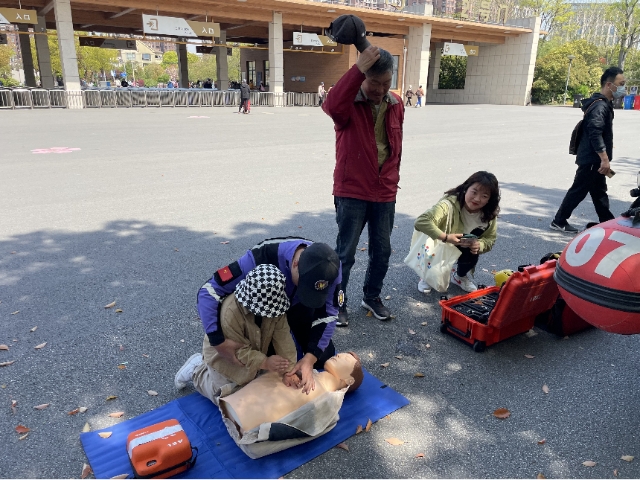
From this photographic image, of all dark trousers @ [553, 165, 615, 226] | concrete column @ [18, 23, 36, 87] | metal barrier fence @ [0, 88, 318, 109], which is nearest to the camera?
dark trousers @ [553, 165, 615, 226]

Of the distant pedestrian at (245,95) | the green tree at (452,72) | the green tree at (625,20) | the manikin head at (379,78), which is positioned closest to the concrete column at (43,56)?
the distant pedestrian at (245,95)

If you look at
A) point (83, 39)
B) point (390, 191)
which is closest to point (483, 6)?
point (83, 39)

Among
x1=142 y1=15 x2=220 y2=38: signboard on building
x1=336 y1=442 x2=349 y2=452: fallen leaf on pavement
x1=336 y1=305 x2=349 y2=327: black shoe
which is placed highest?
x1=142 y1=15 x2=220 y2=38: signboard on building

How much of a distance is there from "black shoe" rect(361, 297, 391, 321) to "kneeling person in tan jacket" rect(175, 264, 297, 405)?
4.46 ft

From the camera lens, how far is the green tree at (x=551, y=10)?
5800 cm

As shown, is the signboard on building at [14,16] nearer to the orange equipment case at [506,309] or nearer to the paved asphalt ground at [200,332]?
the paved asphalt ground at [200,332]

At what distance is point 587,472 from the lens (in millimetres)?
2516

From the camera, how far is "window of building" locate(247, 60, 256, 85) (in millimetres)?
45406

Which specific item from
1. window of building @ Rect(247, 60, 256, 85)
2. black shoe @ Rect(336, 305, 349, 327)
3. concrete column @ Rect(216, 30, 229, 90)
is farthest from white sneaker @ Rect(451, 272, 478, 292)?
window of building @ Rect(247, 60, 256, 85)

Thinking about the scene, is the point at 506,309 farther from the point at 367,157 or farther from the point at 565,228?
the point at 565,228

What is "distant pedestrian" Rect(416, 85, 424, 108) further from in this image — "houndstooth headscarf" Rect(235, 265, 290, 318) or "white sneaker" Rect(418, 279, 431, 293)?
"houndstooth headscarf" Rect(235, 265, 290, 318)

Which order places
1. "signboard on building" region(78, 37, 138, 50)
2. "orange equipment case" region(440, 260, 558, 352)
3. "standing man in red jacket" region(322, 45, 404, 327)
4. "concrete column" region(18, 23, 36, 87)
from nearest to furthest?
"standing man in red jacket" region(322, 45, 404, 327) → "orange equipment case" region(440, 260, 558, 352) → "concrete column" region(18, 23, 36, 87) → "signboard on building" region(78, 37, 138, 50)

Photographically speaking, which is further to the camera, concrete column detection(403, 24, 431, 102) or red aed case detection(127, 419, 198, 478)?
concrete column detection(403, 24, 431, 102)

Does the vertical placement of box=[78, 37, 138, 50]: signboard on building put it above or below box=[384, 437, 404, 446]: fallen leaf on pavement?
above
